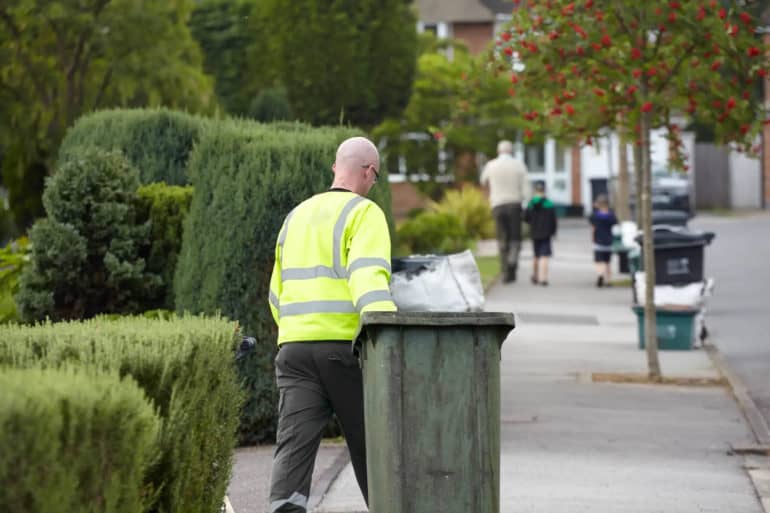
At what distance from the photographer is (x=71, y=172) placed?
423 inches

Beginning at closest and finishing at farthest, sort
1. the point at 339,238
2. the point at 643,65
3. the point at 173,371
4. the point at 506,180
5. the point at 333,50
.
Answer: the point at 173,371, the point at 339,238, the point at 643,65, the point at 506,180, the point at 333,50

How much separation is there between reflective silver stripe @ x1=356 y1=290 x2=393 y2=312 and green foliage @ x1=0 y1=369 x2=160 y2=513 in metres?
1.77

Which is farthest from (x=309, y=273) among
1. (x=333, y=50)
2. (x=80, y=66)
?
(x=333, y=50)

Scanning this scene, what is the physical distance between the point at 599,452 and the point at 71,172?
3764mm

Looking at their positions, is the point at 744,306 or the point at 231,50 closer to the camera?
the point at 744,306

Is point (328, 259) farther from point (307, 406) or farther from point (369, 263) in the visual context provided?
point (307, 406)

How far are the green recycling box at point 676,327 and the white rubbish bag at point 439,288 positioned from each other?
20.3ft

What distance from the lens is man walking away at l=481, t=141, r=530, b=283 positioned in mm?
22828

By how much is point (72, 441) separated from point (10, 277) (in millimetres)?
7769

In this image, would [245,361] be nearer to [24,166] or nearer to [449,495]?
[449,495]

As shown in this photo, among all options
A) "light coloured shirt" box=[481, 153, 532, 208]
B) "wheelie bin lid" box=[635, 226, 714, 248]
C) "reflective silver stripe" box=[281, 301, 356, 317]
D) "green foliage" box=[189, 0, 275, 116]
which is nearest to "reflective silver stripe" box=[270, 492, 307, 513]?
"reflective silver stripe" box=[281, 301, 356, 317]

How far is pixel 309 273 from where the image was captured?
21.5ft

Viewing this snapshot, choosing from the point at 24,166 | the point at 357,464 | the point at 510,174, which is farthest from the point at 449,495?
the point at 24,166

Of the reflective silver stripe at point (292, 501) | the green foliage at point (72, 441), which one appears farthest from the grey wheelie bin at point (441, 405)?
the green foliage at point (72, 441)
